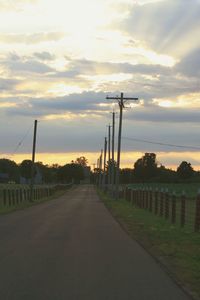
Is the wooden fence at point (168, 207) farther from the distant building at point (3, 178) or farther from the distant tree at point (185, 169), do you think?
the distant building at point (3, 178)

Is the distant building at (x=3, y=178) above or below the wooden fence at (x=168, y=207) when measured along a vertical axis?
above

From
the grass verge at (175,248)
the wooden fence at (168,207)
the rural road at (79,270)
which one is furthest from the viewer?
the wooden fence at (168,207)

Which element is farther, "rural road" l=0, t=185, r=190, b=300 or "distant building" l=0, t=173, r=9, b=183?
"distant building" l=0, t=173, r=9, b=183

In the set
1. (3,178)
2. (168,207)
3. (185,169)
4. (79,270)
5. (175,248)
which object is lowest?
(79,270)

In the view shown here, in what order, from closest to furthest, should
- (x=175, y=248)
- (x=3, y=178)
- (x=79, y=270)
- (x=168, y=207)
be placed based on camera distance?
(x=79, y=270) → (x=175, y=248) → (x=168, y=207) → (x=3, y=178)

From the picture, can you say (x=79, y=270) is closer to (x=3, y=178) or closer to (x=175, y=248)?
(x=175, y=248)

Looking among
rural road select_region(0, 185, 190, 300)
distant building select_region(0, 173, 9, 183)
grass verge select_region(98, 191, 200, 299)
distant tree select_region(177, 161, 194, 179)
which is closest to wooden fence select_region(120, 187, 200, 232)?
grass verge select_region(98, 191, 200, 299)

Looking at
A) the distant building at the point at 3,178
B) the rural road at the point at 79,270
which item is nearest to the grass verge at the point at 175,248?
the rural road at the point at 79,270

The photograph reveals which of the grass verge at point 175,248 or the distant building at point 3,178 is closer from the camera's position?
the grass verge at point 175,248

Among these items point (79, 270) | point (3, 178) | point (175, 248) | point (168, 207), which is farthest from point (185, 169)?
point (79, 270)

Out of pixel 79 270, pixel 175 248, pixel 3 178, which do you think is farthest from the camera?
pixel 3 178

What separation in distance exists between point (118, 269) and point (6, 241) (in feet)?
19.2

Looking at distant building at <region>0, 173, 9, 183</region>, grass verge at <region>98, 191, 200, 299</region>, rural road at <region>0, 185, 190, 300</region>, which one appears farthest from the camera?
distant building at <region>0, 173, 9, 183</region>

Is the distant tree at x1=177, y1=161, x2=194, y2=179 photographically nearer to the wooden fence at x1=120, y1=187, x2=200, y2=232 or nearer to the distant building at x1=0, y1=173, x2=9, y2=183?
the distant building at x1=0, y1=173, x2=9, y2=183
